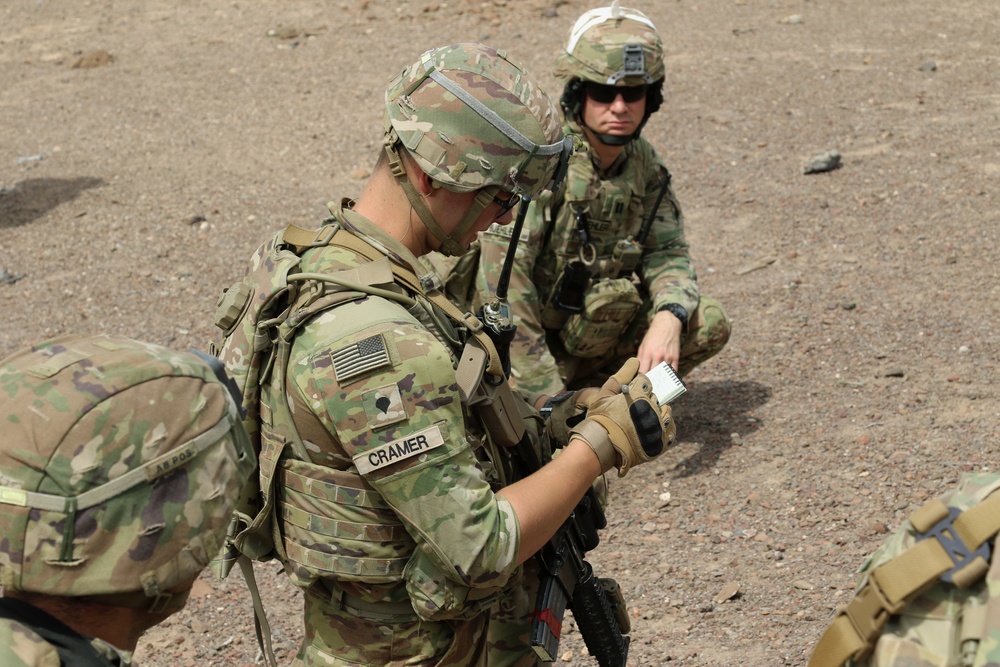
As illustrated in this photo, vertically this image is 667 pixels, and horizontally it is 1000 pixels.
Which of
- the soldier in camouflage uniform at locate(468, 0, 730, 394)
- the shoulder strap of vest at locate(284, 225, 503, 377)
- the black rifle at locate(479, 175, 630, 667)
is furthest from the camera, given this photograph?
the soldier in camouflage uniform at locate(468, 0, 730, 394)

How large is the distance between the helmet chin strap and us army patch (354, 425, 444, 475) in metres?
0.64

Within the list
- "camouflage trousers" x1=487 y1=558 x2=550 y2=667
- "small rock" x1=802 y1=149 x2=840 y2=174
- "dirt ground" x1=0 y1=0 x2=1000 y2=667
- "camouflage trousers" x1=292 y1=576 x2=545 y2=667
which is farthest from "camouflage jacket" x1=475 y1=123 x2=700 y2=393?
"small rock" x1=802 y1=149 x2=840 y2=174

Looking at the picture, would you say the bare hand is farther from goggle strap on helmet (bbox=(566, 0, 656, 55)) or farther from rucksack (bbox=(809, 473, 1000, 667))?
rucksack (bbox=(809, 473, 1000, 667))

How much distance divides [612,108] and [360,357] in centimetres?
330

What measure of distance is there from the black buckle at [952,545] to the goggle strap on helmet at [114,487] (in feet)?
4.13

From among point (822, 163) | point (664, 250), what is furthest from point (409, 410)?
point (822, 163)

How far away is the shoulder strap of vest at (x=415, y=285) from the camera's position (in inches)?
109

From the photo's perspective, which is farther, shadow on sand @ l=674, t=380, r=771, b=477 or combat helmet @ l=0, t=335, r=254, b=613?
shadow on sand @ l=674, t=380, r=771, b=477

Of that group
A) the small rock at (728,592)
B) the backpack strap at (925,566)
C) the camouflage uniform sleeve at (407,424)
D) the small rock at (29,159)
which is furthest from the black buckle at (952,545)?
the small rock at (29,159)

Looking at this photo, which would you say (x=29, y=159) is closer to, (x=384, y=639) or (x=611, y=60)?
(x=611, y=60)

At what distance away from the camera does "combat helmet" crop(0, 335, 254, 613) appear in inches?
72.9

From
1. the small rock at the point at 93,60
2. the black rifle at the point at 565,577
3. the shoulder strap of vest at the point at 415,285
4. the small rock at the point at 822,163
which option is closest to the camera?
the shoulder strap of vest at the point at 415,285

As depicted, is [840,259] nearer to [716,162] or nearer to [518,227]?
[716,162]

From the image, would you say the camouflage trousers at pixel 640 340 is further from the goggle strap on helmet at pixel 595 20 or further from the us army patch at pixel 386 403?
the us army patch at pixel 386 403
